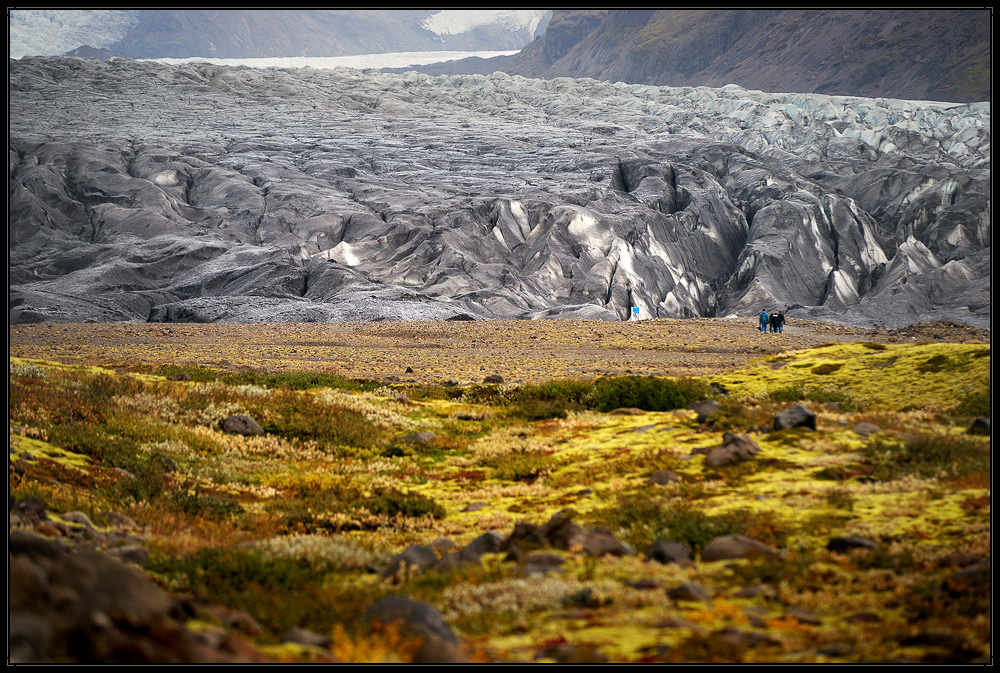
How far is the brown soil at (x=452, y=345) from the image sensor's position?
32.0 metres

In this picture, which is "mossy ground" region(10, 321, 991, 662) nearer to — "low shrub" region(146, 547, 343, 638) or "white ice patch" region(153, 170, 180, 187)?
"low shrub" region(146, 547, 343, 638)

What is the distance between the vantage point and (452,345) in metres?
45.1

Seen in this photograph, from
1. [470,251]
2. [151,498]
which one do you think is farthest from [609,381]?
[470,251]

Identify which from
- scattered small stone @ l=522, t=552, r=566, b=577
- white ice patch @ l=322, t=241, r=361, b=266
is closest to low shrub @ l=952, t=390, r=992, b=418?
scattered small stone @ l=522, t=552, r=566, b=577

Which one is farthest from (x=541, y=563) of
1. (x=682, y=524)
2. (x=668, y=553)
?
(x=682, y=524)

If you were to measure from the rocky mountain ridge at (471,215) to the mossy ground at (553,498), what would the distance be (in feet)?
144

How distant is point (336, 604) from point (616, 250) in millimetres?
78280

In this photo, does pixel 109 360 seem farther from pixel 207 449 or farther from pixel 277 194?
pixel 277 194

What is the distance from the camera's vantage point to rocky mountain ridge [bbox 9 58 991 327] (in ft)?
234

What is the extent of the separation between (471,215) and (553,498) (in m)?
76.5

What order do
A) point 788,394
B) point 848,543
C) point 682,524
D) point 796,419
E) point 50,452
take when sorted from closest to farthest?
point 848,543, point 682,524, point 50,452, point 796,419, point 788,394

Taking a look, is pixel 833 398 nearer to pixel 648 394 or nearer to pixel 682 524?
pixel 648 394

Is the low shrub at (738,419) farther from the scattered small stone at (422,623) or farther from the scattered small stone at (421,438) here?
the scattered small stone at (422,623)

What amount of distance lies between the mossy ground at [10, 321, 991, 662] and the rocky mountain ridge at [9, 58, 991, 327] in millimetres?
43756
